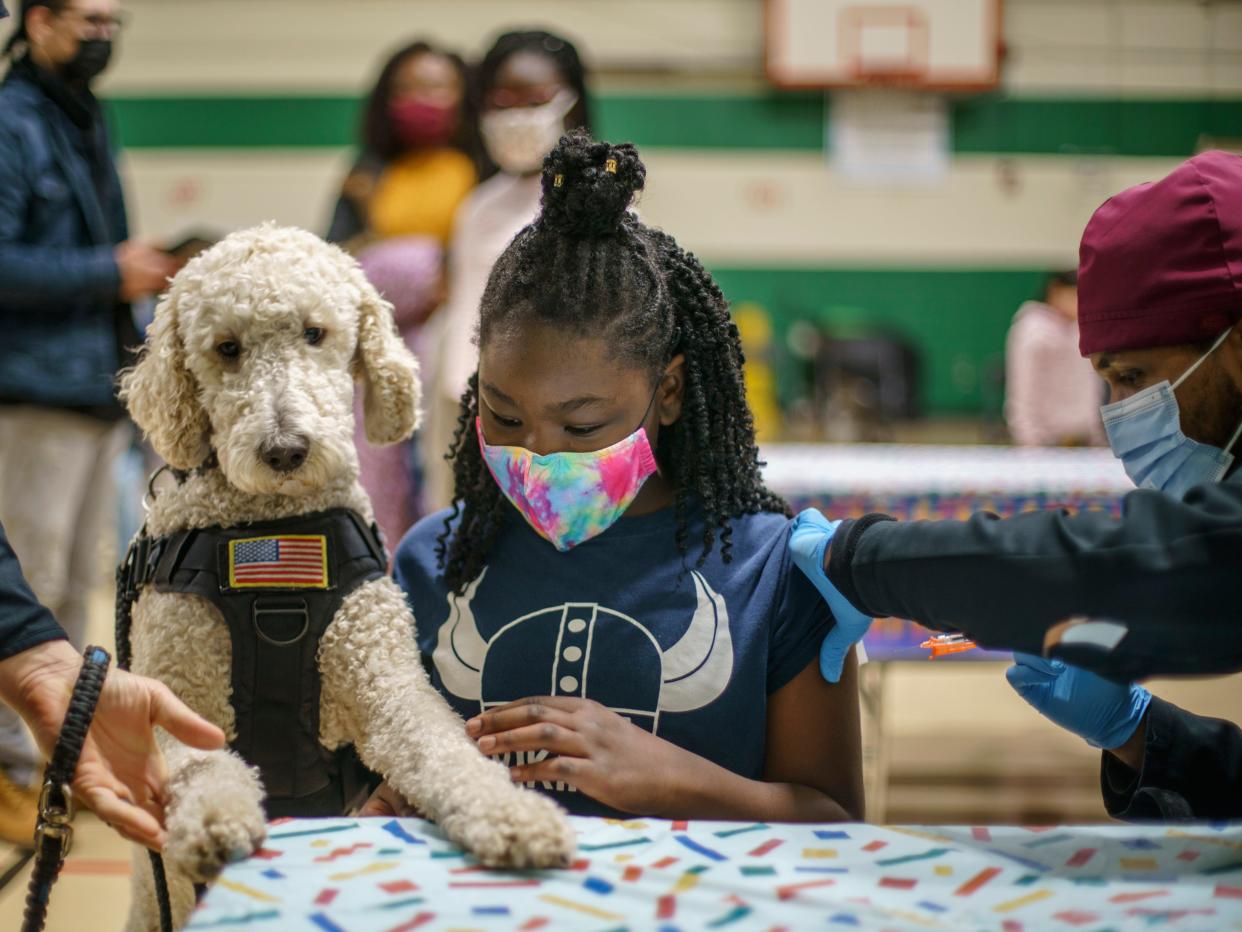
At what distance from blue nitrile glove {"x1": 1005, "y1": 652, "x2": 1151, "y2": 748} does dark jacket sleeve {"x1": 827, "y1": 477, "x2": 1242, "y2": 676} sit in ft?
1.12

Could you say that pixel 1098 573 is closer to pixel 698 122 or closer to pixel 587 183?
pixel 587 183

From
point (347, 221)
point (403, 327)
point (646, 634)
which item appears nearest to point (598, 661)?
point (646, 634)

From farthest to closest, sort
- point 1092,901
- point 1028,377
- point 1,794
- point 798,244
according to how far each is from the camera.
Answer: point 798,244
point 1028,377
point 1,794
point 1092,901

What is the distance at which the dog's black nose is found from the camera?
4.42 feet

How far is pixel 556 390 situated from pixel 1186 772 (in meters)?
0.98

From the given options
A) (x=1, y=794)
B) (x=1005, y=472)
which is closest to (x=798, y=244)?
(x=1005, y=472)

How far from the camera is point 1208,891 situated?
3.45ft

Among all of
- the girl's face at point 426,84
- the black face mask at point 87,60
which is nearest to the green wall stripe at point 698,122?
the girl's face at point 426,84

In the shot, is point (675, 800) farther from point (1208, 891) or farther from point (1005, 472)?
point (1005, 472)

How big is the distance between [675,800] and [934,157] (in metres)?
10.2

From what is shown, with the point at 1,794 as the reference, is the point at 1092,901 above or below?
above

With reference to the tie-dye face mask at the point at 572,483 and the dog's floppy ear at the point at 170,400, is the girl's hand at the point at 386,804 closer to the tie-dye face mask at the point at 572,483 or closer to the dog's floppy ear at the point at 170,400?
the tie-dye face mask at the point at 572,483

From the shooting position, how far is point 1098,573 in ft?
3.54

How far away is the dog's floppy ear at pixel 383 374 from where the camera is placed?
1.56m
